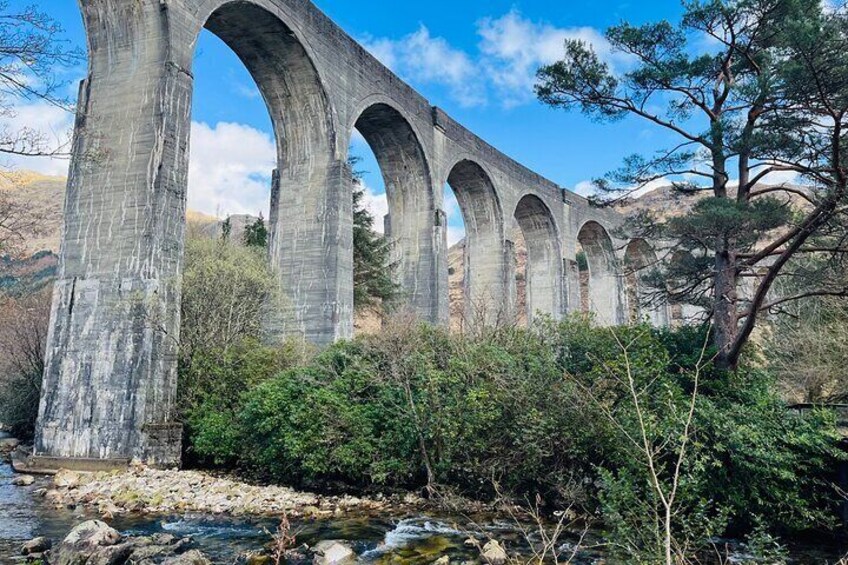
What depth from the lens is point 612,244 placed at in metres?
34.7

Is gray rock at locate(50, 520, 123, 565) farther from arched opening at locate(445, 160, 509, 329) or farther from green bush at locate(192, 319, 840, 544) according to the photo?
arched opening at locate(445, 160, 509, 329)

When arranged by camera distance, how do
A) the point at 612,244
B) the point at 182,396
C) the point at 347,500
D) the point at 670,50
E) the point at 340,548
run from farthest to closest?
the point at 612,244, the point at 182,396, the point at 670,50, the point at 347,500, the point at 340,548

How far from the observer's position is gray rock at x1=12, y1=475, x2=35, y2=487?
9703mm

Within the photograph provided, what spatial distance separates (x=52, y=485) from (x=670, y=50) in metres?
11.7

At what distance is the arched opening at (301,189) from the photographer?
15234mm

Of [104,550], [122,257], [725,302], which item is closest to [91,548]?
[104,550]

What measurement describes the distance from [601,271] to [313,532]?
99.0 feet

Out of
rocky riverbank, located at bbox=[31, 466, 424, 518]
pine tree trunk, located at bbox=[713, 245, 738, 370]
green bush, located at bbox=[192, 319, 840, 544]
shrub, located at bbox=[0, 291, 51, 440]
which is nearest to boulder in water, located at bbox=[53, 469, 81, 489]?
rocky riverbank, located at bbox=[31, 466, 424, 518]

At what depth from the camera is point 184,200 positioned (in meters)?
11.8

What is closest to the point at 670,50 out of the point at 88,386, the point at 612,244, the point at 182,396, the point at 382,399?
the point at 382,399

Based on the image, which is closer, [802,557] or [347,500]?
[802,557]

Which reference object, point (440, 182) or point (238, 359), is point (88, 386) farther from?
point (440, 182)

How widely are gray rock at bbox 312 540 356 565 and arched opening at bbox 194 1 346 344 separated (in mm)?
8396

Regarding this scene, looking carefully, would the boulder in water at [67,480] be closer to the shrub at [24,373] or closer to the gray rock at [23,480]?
the gray rock at [23,480]
